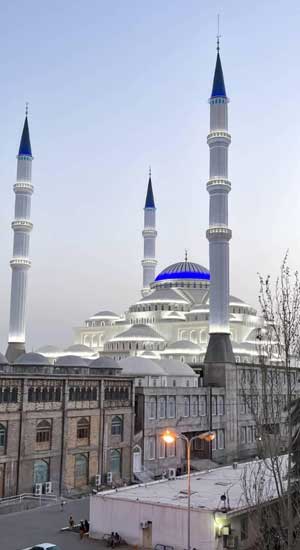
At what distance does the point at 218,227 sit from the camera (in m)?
49.5

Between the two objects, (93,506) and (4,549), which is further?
(93,506)

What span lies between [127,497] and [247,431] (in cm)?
2839

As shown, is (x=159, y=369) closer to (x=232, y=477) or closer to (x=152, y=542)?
(x=232, y=477)

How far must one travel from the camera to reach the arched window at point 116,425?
3596 centimetres

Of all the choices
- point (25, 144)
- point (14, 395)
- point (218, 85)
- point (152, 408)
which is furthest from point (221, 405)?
point (25, 144)

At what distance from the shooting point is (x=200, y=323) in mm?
58719

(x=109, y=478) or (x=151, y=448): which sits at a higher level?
(x=151, y=448)

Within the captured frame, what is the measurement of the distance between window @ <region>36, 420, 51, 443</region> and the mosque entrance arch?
24.9 ft

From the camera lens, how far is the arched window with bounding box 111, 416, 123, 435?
35963 millimetres

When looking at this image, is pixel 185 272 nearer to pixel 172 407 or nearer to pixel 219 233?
pixel 219 233

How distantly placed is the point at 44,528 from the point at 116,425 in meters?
12.7

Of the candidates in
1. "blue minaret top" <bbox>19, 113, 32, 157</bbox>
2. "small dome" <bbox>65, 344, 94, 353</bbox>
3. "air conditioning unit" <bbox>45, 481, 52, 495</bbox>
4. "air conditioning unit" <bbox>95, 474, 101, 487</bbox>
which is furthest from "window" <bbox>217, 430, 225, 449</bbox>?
"blue minaret top" <bbox>19, 113, 32, 157</bbox>

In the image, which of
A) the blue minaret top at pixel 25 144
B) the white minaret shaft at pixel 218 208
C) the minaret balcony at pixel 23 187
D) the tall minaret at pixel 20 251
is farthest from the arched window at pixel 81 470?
the blue minaret top at pixel 25 144

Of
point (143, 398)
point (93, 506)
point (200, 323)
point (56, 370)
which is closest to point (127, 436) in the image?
point (143, 398)
